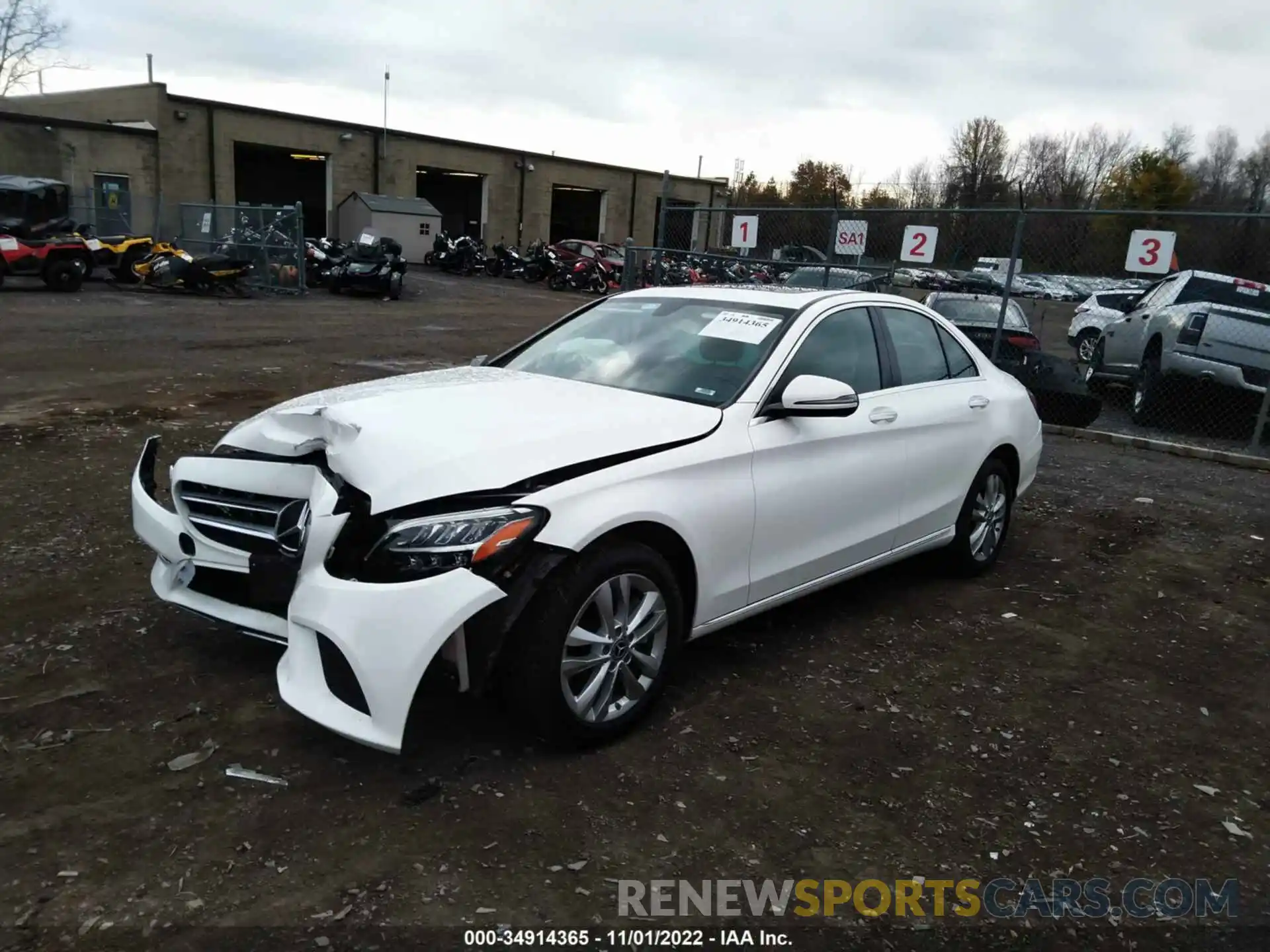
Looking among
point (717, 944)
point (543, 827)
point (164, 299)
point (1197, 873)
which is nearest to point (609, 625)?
point (543, 827)

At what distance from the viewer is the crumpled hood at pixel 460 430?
3.09 meters

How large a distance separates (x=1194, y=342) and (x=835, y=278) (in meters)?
4.58

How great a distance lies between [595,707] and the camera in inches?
130

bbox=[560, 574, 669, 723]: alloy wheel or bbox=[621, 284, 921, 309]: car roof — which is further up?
bbox=[621, 284, 921, 309]: car roof

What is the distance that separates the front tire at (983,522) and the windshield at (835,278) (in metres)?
7.39

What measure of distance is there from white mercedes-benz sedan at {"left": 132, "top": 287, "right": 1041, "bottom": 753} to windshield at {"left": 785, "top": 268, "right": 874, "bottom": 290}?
8251mm

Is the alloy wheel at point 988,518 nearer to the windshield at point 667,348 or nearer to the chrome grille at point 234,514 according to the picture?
the windshield at point 667,348

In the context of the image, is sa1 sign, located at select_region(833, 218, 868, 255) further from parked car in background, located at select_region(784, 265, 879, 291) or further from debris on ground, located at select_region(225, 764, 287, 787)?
debris on ground, located at select_region(225, 764, 287, 787)

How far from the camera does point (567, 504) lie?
3094mm

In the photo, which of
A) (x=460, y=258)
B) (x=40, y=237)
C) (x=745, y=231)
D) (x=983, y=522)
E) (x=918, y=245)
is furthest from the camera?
(x=460, y=258)

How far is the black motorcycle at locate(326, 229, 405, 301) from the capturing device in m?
22.8

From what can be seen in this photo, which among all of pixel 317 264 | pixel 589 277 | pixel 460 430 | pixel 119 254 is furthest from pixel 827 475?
pixel 589 277

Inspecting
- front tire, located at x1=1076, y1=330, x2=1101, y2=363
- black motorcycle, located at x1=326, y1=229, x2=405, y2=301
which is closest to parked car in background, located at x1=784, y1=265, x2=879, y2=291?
front tire, located at x1=1076, y1=330, x2=1101, y2=363

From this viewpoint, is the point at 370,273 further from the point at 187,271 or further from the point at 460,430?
the point at 460,430
